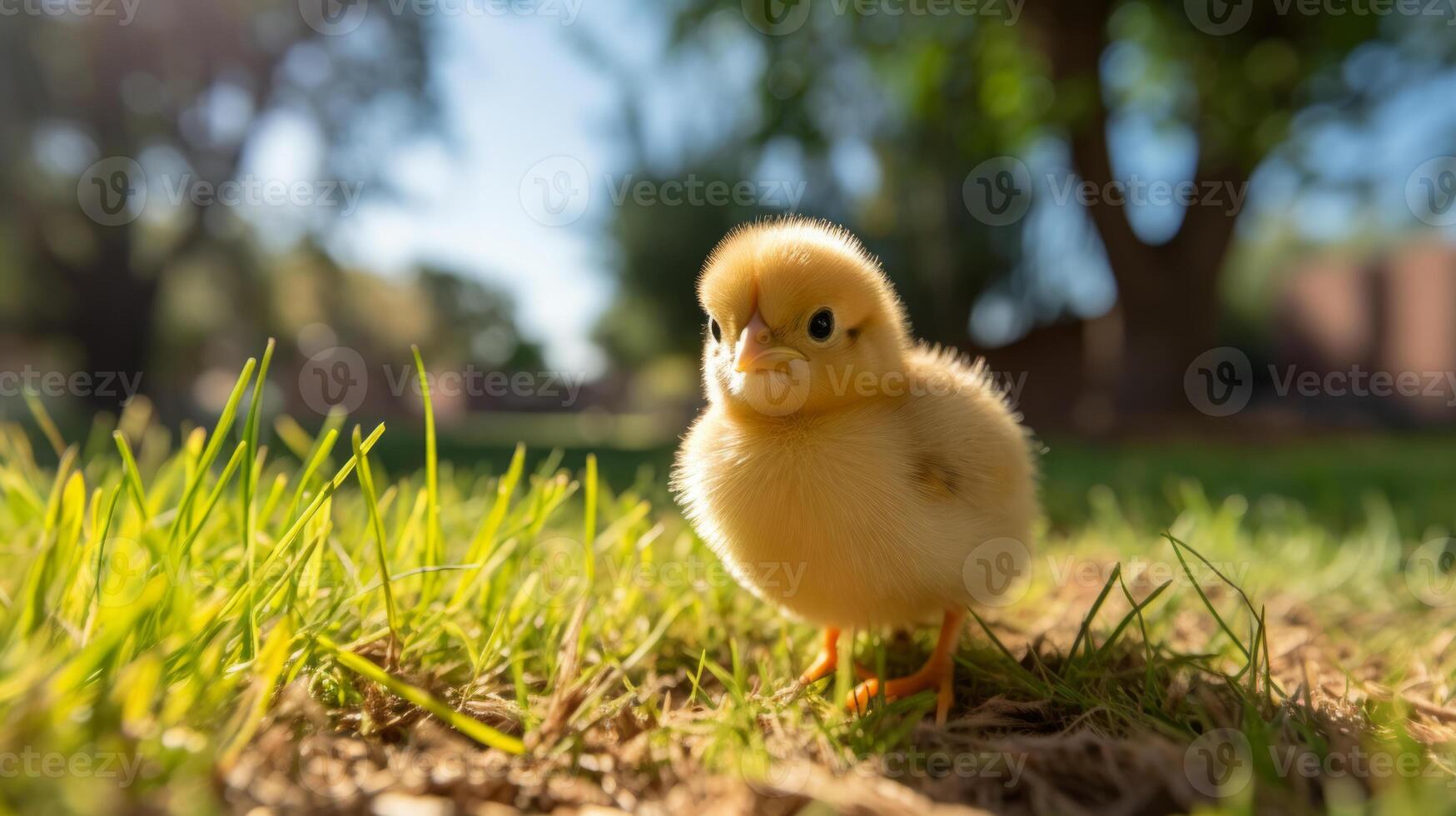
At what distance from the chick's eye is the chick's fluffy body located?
0.02 metres

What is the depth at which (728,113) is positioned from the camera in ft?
54.6

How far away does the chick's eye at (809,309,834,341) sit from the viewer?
164 centimetres

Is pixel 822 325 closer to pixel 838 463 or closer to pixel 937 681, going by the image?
pixel 838 463

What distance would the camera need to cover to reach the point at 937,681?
5.44 feet

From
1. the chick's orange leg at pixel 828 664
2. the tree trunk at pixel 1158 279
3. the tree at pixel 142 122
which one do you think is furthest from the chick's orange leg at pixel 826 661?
the tree at pixel 142 122

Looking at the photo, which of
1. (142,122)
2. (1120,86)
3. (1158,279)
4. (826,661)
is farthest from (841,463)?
(142,122)

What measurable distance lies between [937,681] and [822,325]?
0.81 m

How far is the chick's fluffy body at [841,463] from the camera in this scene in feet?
5.06

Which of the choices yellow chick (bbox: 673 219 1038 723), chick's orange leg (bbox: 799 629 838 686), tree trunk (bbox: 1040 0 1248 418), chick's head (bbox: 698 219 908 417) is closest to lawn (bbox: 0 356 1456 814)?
chick's orange leg (bbox: 799 629 838 686)

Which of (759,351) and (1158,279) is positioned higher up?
(759,351)

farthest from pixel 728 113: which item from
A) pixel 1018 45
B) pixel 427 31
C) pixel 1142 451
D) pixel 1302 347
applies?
pixel 1302 347

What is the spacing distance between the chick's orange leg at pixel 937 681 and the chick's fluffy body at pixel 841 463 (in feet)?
0.19

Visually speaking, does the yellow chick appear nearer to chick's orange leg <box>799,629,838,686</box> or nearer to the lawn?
chick's orange leg <box>799,629,838,686</box>

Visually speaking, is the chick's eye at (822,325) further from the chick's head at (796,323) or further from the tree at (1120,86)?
the tree at (1120,86)
